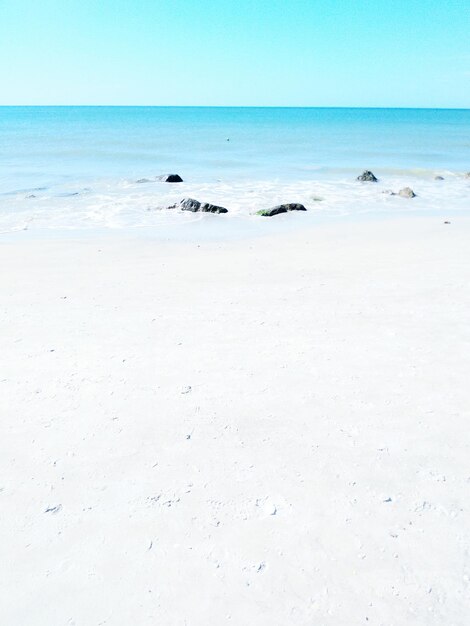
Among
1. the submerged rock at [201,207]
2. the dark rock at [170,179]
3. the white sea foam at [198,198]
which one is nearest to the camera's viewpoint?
the white sea foam at [198,198]

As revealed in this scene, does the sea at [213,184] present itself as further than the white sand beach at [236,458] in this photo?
Yes

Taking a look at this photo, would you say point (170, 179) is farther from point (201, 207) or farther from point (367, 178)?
point (367, 178)

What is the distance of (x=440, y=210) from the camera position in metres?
15.6

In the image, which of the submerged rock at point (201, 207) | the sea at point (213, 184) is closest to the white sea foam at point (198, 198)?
the sea at point (213, 184)

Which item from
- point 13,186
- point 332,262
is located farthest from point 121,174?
point 332,262

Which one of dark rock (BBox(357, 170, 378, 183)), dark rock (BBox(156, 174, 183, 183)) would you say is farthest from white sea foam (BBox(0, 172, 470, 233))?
dark rock (BBox(156, 174, 183, 183))

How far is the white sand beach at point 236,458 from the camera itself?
2.47 metres

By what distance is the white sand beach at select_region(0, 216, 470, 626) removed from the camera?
8.11ft

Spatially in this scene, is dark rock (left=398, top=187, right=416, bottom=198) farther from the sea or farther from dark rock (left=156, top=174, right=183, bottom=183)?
dark rock (left=156, top=174, right=183, bottom=183)

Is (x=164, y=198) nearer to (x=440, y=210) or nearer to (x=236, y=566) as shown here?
(x=440, y=210)

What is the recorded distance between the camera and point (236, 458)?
3410 mm

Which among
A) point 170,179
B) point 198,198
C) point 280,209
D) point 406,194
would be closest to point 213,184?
point 170,179

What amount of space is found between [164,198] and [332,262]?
32.9 ft

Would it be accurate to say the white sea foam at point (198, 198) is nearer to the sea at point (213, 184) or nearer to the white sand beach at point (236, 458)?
the sea at point (213, 184)
